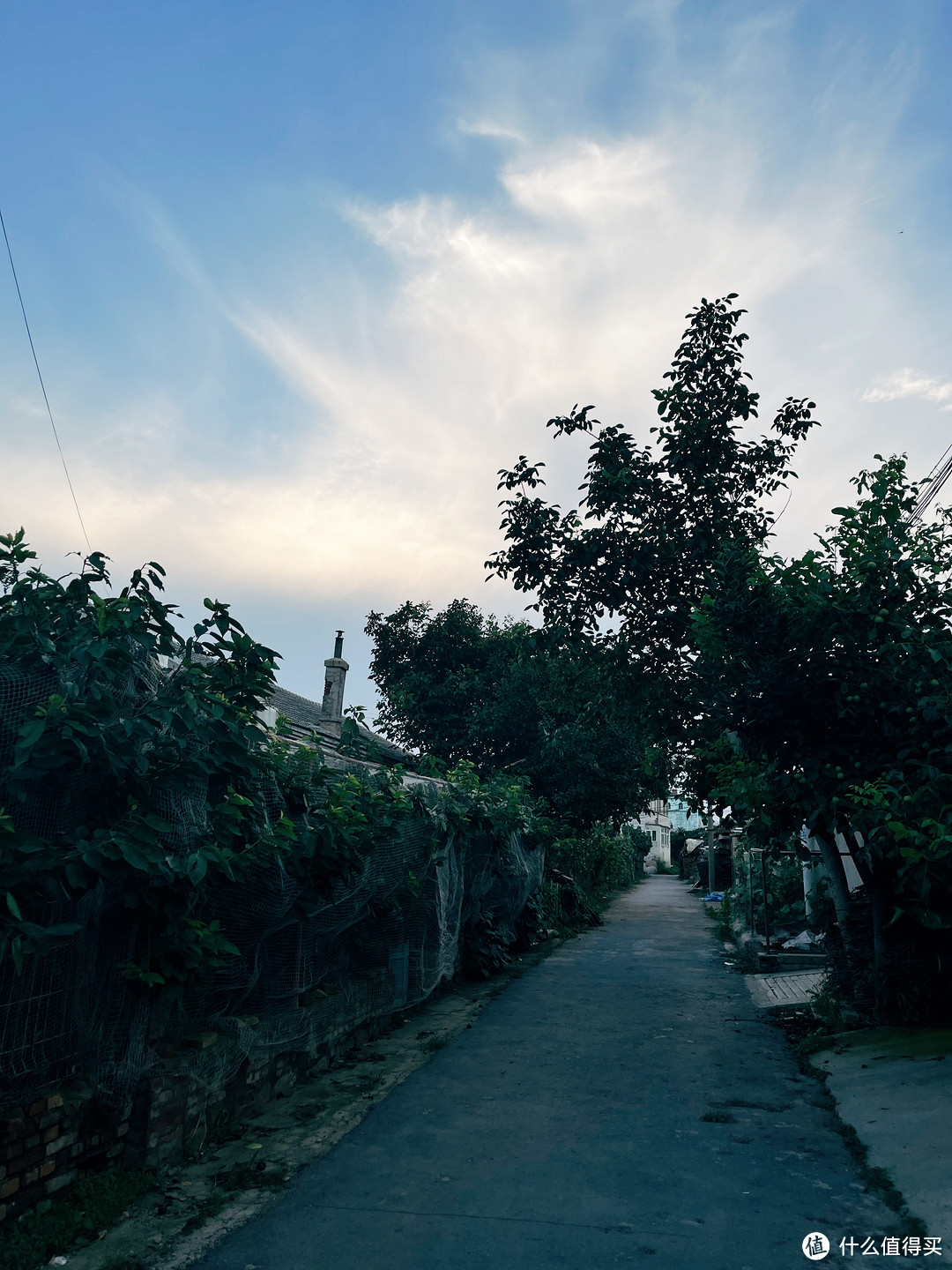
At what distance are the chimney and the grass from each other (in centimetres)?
1712

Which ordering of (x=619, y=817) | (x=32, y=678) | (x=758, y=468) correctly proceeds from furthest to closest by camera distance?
(x=619, y=817)
(x=758, y=468)
(x=32, y=678)

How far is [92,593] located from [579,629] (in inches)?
336

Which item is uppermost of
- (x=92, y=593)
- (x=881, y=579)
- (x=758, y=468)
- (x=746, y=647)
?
(x=758, y=468)

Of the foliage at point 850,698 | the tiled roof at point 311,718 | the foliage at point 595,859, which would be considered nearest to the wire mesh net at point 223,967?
the foliage at point 850,698

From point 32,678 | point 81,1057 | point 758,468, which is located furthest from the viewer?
point 758,468

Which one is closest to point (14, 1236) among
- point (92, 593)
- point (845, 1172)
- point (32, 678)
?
point (32, 678)

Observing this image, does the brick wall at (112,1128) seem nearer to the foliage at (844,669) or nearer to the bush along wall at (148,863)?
the bush along wall at (148,863)

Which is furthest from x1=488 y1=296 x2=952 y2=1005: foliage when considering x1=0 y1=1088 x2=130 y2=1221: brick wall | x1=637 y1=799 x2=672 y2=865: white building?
x1=637 y1=799 x2=672 y2=865: white building

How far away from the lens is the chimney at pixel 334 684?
2155 centimetres

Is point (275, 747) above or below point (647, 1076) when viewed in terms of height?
above

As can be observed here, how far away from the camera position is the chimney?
21.5 metres

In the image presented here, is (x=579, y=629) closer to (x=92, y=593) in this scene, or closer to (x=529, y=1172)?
(x=529, y=1172)

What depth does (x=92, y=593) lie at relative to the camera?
3.72 m

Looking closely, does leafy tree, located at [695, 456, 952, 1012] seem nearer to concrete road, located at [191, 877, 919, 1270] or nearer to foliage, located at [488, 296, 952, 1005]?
foliage, located at [488, 296, 952, 1005]
